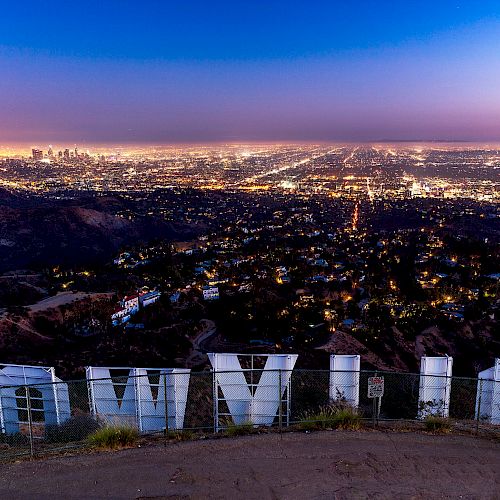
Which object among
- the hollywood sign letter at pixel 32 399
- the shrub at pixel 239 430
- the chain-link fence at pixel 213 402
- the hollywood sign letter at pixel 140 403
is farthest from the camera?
the hollywood sign letter at pixel 32 399

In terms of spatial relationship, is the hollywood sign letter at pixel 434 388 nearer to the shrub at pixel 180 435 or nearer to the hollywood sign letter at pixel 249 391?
the hollywood sign letter at pixel 249 391

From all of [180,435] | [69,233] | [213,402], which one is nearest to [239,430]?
[180,435]

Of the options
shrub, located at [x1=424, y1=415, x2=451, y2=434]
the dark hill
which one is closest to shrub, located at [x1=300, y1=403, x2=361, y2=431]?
shrub, located at [x1=424, y1=415, x2=451, y2=434]

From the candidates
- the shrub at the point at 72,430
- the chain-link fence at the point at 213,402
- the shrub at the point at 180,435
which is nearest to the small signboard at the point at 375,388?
the chain-link fence at the point at 213,402

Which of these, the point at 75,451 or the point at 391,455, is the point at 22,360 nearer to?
the point at 75,451

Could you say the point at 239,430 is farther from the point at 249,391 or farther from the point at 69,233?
the point at 69,233

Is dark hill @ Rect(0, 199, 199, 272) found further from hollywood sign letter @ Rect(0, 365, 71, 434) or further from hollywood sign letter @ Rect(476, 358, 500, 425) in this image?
hollywood sign letter @ Rect(476, 358, 500, 425)
